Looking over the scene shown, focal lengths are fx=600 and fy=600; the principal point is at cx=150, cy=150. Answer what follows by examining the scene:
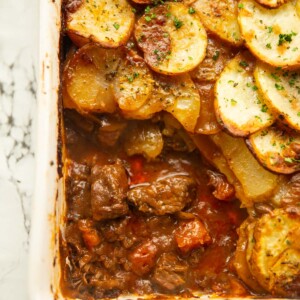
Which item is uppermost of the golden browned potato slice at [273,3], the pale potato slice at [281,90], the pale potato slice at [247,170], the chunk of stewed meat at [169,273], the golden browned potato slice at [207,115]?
the golden browned potato slice at [273,3]

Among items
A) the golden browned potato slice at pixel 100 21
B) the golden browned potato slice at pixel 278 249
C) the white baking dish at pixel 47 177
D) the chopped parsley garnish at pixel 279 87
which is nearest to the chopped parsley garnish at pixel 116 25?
the golden browned potato slice at pixel 100 21

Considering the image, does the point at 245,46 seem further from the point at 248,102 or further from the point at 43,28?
the point at 43,28

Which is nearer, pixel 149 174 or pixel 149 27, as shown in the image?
pixel 149 27

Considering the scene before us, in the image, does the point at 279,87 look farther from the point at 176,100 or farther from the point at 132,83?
the point at 132,83

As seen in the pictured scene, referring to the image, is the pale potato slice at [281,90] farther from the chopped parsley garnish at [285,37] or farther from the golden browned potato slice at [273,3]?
the golden browned potato slice at [273,3]

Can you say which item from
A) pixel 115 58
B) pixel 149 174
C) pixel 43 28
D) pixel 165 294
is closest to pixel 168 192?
pixel 149 174

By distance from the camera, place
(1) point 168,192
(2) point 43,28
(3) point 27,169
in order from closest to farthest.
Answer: (2) point 43,28
(1) point 168,192
(3) point 27,169

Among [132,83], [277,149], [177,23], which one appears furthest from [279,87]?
[132,83]

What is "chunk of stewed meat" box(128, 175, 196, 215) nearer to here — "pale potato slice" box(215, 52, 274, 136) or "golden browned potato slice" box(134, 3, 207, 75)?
"pale potato slice" box(215, 52, 274, 136)
